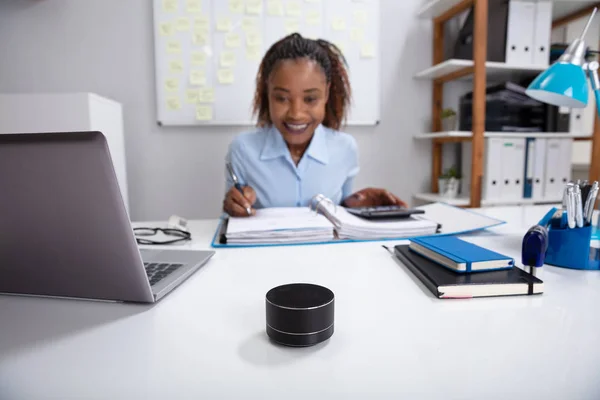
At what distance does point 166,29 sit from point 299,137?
1.17m

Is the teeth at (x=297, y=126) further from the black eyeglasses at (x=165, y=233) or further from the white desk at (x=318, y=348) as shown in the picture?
the white desk at (x=318, y=348)

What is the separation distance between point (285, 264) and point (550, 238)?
0.46 metres

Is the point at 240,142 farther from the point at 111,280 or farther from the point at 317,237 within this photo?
the point at 111,280

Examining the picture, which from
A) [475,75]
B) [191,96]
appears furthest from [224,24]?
[475,75]

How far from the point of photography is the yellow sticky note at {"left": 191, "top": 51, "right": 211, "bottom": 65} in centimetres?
202

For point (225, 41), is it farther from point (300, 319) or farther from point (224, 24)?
point (300, 319)

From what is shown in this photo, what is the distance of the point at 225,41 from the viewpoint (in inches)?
79.8

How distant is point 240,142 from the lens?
142 centimetres

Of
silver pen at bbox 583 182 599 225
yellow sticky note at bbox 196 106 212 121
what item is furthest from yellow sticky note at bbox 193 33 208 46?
silver pen at bbox 583 182 599 225

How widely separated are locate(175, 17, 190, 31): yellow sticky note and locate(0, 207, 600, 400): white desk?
1.80 metres

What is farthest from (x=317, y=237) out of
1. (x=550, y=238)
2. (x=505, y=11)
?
(x=505, y=11)

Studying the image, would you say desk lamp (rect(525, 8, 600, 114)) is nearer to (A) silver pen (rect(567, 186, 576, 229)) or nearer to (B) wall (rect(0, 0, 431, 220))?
(A) silver pen (rect(567, 186, 576, 229))

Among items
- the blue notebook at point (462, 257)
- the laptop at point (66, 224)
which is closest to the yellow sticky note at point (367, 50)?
the blue notebook at point (462, 257)

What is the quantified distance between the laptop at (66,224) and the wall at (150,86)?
5.43 feet
